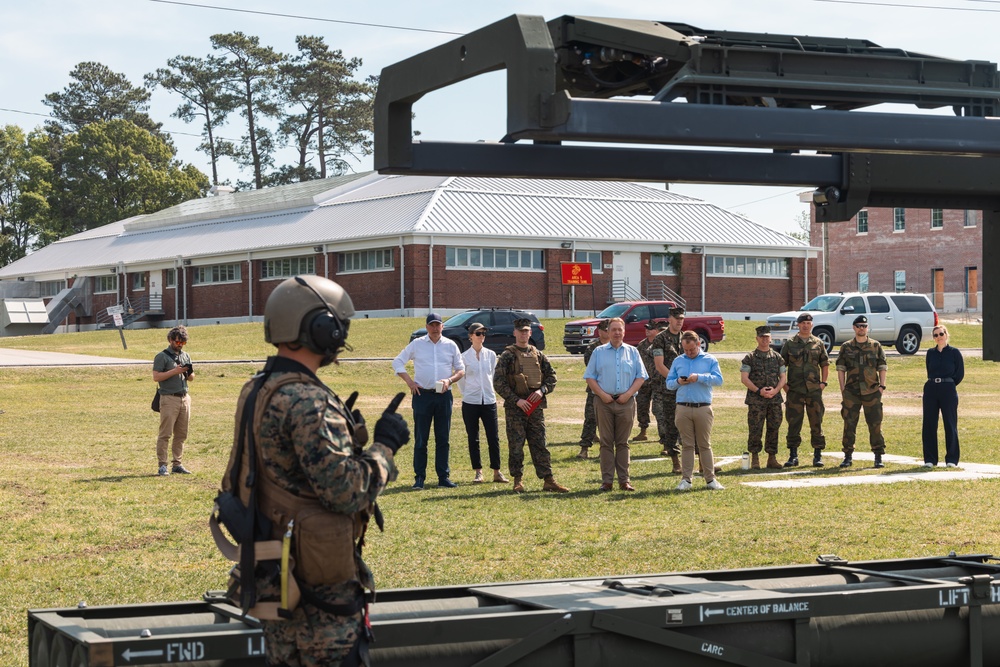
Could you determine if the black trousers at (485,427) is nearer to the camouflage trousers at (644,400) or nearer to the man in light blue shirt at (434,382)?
the man in light blue shirt at (434,382)

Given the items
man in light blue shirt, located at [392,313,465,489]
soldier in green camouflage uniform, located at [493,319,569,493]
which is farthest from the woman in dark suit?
man in light blue shirt, located at [392,313,465,489]

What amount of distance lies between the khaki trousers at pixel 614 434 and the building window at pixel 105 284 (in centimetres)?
5859

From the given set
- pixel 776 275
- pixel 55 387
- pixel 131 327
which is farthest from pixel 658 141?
pixel 131 327

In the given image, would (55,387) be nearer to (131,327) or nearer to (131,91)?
(131,327)

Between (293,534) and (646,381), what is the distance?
15.2 meters

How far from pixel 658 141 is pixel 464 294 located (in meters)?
48.5

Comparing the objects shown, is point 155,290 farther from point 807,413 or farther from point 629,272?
point 807,413

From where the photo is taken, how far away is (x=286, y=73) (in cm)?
9250

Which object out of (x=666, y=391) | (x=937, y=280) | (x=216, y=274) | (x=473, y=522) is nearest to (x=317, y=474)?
(x=473, y=522)

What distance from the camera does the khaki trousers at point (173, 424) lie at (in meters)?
16.3

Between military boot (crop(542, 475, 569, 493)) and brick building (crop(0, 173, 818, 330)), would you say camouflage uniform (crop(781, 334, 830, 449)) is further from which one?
brick building (crop(0, 173, 818, 330))

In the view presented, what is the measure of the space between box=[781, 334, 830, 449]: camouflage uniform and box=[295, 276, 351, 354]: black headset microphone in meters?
13.2

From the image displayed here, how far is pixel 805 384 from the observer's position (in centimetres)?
1725

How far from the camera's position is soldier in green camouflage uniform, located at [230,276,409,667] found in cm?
443
